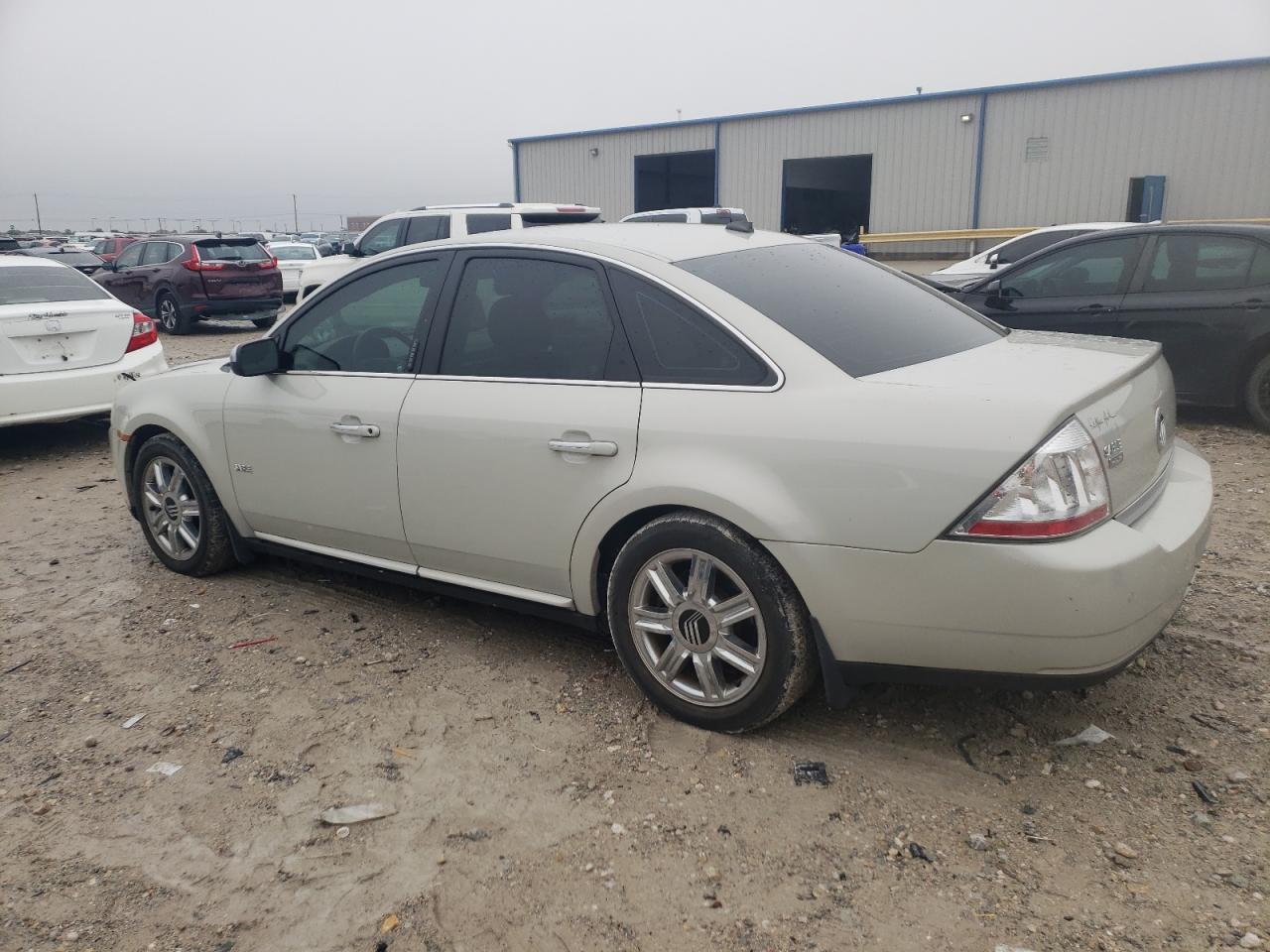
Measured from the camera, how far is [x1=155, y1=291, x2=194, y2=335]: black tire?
16344 mm

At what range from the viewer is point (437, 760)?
3215mm

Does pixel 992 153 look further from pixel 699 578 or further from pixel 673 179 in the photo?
pixel 699 578

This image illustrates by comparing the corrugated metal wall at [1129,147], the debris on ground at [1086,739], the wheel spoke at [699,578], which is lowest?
the debris on ground at [1086,739]

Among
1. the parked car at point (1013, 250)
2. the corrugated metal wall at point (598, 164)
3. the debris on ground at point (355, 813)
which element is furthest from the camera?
the corrugated metal wall at point (598, 164)

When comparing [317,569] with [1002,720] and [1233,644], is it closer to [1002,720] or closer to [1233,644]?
[1002,720]

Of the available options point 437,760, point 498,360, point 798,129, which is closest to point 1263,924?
point 437,760

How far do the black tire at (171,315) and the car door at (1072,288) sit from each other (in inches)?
522

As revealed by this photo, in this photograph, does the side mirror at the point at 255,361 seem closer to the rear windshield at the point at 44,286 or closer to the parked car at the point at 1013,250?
the rear windshield at the point at 44,286

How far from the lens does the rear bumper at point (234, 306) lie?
52.9 feet

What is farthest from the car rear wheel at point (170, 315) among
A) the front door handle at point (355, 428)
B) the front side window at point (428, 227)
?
the front door handle at point (355, 428)

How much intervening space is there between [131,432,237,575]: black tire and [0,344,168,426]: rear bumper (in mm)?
2749

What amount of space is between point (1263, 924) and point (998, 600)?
0.92 metres

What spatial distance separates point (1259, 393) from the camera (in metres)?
6.98

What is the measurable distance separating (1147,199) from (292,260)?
19267 mm
